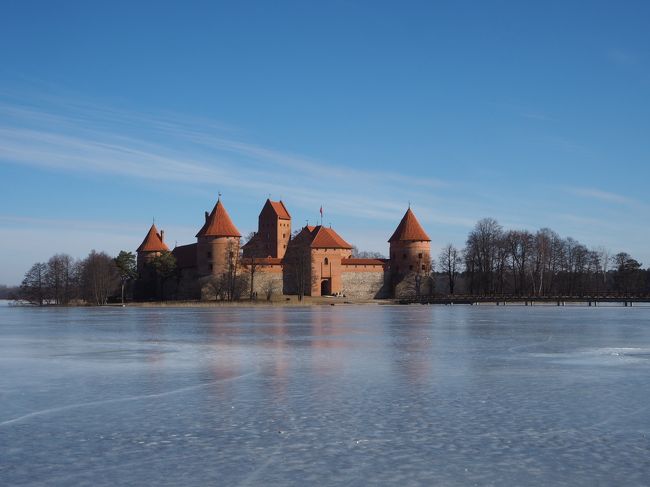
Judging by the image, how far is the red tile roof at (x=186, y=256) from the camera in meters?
69.6

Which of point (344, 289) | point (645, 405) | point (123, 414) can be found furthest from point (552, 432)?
point (344, 289)

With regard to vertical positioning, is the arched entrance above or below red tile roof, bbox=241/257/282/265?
below

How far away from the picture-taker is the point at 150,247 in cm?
7519

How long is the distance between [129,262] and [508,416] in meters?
64.8

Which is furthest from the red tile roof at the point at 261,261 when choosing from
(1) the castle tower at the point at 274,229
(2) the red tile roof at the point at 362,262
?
(1) the castle tower at the point at 274,229

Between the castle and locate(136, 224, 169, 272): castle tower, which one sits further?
locate(136, 224, 169, 272): castle tower

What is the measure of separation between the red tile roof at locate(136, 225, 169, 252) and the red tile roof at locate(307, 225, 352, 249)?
52.1 feet

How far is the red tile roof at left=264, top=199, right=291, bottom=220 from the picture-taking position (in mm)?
81875

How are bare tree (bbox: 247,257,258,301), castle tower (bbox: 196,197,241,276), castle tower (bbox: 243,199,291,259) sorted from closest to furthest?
bare tree (bbox: 247,257,258,301), castle tower (bbox: 196,197,241,276), castle tower (bbox: 243,199,291,259)

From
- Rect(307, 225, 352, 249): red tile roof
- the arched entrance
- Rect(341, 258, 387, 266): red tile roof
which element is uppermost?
Rect(307, 225, 352, 249): red tile roof

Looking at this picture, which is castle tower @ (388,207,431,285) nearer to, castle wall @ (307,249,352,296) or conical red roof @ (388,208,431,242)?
conical red roof @ (388,208,431,242)

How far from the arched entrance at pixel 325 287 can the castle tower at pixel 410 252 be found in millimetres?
6664

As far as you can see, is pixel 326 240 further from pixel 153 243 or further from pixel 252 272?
pixel 153 243

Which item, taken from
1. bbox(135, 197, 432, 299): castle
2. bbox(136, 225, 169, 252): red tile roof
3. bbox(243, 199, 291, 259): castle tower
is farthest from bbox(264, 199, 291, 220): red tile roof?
bbox(136, 225, 169, 252): red tile roof
